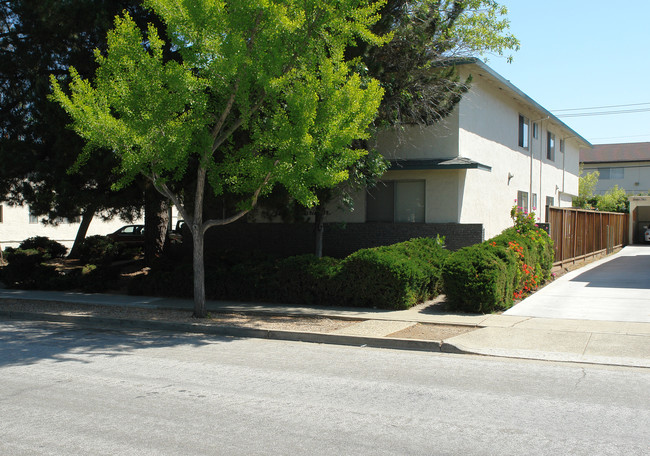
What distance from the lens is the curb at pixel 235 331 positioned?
9398 millimetres

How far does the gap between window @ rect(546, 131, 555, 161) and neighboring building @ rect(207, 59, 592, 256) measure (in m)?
4.78

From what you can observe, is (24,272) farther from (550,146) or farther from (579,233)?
(550,146)

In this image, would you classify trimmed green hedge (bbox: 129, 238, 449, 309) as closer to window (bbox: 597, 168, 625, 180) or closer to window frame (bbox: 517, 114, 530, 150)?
window frame (bbox: 517, 114, 530, 150)

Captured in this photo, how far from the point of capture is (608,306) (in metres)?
12.4

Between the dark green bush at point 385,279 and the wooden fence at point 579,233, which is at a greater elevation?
the wooden fence at point 579,233

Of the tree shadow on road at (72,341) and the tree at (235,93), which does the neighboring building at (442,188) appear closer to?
the tree at (235,93)

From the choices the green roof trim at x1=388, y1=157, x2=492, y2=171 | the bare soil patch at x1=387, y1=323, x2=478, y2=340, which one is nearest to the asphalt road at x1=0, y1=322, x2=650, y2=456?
the bare soil patch at x1=387, y1=323, x2=478, y2=340

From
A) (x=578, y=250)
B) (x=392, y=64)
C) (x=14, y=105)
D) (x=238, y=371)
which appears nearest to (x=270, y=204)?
(x=392, y=64)

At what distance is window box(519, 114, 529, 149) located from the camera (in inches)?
900

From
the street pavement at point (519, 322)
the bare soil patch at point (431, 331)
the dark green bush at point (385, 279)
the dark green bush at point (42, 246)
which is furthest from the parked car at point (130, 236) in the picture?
the bare soil patch at point (431, 331)

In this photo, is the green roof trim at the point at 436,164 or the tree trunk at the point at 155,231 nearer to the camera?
the green roof trim at the point at 436,164

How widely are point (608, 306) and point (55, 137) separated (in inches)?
507

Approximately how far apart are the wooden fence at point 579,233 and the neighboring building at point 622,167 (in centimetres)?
2864

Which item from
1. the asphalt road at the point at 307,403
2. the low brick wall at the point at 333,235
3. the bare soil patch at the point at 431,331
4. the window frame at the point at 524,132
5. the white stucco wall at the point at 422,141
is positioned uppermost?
the window frame at the point at 524,132
